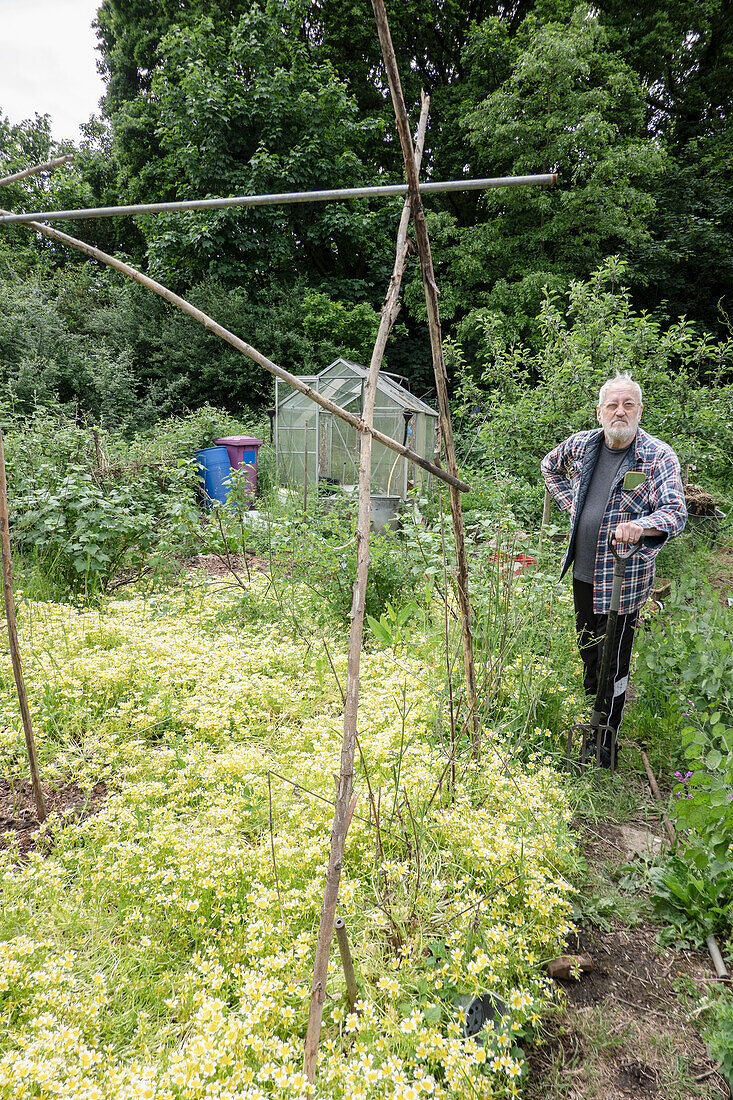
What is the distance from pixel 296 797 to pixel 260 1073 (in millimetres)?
1044

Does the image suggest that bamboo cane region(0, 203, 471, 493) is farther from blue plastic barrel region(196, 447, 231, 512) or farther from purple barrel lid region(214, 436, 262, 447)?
purple barrel lid region(214, 436, 262, 447)

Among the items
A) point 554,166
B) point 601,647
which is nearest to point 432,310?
point 601,647

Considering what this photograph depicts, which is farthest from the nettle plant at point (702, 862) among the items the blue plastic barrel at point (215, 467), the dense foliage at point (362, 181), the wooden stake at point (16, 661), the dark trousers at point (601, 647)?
the dense foliage at point (362, 181)

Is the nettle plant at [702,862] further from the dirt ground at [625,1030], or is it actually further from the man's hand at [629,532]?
the man's hand at [629,532]

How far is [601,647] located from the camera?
2.78 meters

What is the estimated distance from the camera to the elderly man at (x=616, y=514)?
2479mm

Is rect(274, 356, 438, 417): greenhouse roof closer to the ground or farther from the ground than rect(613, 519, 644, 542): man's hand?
farther from the ground

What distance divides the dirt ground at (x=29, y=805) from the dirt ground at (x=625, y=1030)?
174 centimetres

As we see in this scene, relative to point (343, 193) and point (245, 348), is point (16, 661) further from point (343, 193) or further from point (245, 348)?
point (343, 193)

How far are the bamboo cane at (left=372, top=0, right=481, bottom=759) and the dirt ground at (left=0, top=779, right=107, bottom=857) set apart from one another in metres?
1.57

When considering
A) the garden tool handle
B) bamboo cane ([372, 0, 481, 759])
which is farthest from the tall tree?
bamboo cane ([372, 0, 481, 759])

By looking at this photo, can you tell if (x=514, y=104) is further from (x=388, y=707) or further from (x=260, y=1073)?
(x=260, y=1073)

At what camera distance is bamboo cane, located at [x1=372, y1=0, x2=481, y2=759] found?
123cm

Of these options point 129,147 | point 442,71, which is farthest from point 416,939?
point 442,71
